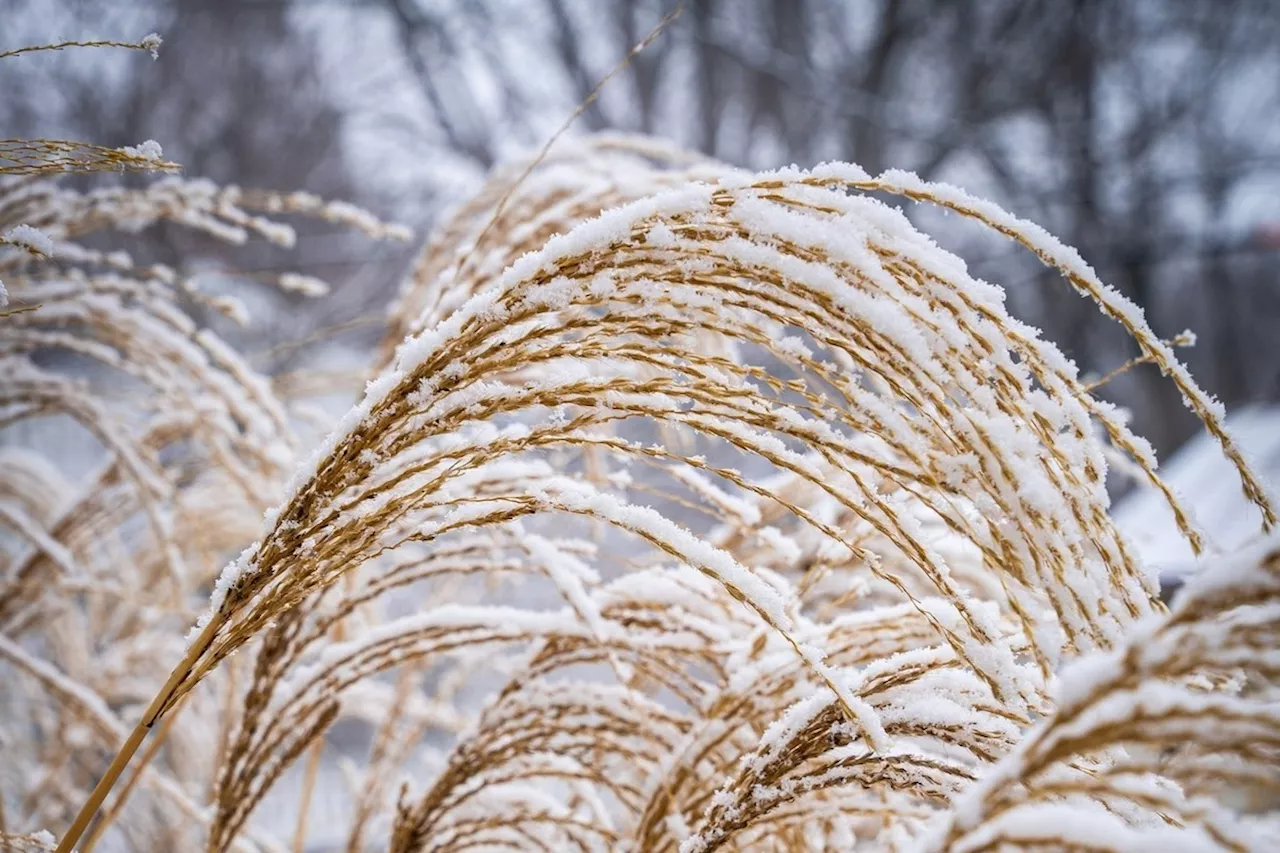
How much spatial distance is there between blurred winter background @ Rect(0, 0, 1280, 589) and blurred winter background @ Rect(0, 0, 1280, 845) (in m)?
0.02

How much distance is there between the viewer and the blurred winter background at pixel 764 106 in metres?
6.02

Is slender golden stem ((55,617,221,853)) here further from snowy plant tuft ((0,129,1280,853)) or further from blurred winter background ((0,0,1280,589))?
blurred winter background ((0,0,1280,589))

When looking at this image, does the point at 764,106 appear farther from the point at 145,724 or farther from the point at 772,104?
the point at 145,724

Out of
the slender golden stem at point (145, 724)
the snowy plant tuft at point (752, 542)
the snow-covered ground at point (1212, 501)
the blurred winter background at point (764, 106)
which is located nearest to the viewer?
the snowy plant tuft at point (752, 542)

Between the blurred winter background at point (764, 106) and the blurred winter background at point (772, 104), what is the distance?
0.06ft

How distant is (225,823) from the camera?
→ 0.62m

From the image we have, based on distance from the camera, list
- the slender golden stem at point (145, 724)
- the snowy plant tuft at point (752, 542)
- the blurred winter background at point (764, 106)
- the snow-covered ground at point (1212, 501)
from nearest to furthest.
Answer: the snowy plant tuft at point (752, 542) → the slender golden stem at point (145, 724) → the snow-covered ground at point (1212, 501) → the blurred winter background at point (764, 106)

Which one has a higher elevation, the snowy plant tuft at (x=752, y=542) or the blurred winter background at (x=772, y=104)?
the blurred winter background at (x=772, y=104)

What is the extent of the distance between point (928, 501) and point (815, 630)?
0.20 m

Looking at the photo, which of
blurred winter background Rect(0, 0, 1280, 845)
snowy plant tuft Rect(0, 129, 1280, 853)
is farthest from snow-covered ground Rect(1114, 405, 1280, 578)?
blurred winter background Rect(0, 0, 1280, 845)

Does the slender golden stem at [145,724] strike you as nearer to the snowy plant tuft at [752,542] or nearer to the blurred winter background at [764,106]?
the snowy plant tuft at [752,542]

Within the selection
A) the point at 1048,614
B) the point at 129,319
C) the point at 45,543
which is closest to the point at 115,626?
the point at 45,543

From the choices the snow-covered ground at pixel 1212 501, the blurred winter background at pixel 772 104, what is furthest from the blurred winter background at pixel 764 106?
the snow-covered ground at pixel 1212 501

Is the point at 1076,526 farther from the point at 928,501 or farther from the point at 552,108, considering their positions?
the point at 552,108
